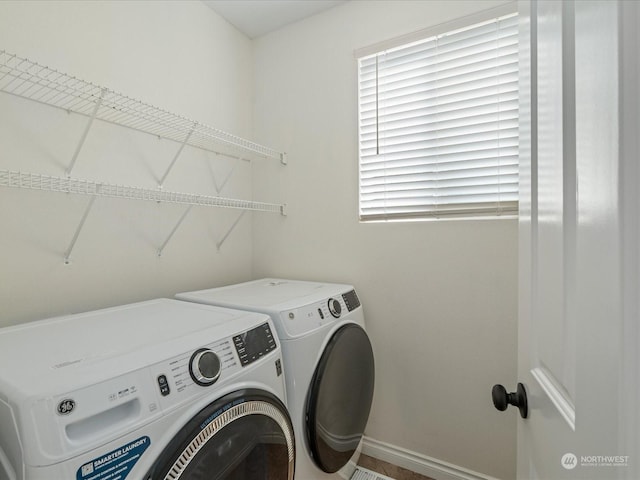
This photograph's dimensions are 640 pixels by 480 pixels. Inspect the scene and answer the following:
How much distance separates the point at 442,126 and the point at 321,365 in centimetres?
132

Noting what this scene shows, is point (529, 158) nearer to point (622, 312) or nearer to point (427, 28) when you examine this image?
point (622, 312)

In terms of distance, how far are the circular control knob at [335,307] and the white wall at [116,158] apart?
2.81 feet

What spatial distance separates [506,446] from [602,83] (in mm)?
1726

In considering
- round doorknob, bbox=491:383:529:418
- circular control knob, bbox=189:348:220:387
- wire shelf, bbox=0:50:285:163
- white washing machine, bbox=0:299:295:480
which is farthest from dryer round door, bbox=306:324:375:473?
wire shelf, bbox=0:50:285:163

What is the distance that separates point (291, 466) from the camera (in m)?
1.05

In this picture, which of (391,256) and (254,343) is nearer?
(254,343)

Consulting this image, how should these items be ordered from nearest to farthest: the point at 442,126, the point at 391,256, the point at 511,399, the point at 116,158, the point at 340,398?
the point at 511,399 → the point at 340,398 → the point at 116,158 → the point at 442,126 → the point at 391,256

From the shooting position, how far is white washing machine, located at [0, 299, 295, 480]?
60 cm

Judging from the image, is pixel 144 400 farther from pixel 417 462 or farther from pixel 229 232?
pixel 417 462

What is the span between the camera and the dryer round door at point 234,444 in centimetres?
73

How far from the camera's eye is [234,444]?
0.84 metres

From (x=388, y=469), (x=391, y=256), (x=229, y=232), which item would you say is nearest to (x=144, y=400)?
(x=391, y=256)

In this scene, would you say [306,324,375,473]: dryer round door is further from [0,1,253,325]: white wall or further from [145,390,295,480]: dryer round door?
[0,1,253,325]: white wall

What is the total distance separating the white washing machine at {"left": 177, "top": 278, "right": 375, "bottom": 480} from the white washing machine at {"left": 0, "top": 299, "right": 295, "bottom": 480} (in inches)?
5.2
